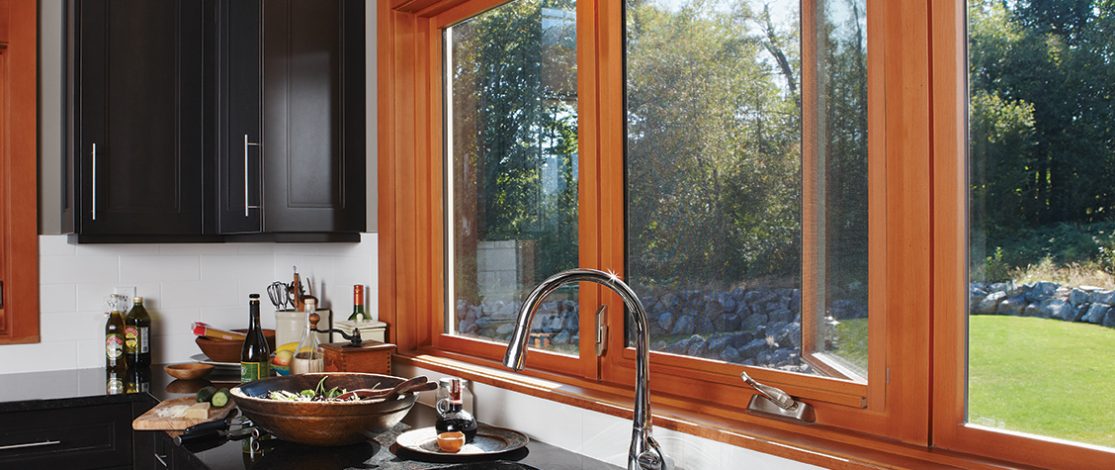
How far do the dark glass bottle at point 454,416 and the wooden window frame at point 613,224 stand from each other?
276 mm

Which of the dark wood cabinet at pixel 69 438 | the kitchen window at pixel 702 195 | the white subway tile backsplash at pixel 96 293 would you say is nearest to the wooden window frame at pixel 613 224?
the kitchen window at pixel 702 195

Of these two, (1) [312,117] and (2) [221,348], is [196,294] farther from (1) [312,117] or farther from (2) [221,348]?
(1) [312,117]

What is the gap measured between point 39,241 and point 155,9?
3.17 ft

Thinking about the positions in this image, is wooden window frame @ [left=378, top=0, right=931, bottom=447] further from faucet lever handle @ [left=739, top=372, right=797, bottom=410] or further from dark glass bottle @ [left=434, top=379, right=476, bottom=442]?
dark glass bottle @ [left=434, top=379, right=476, bottom=442]

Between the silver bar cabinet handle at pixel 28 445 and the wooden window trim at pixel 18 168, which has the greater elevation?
the wooden window trim at pixel 18 168

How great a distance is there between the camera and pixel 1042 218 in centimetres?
136

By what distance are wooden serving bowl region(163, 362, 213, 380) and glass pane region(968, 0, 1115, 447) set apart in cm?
250

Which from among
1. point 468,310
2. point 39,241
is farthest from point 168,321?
point 468,310

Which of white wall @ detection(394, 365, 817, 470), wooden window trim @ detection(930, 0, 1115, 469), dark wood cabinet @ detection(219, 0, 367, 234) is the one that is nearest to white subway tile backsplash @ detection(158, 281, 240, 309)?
dark wood cabinet @ detection(219, 0, 367, 234)

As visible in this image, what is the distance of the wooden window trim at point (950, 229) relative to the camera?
145cm

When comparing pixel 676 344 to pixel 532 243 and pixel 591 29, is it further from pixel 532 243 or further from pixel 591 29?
pixel 591 29

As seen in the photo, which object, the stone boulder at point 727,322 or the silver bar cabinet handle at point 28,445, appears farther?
the silver bar cabinet handle at point 28,445

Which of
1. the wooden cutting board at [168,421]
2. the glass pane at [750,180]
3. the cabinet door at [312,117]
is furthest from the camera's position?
the cabinet door at [312,117]

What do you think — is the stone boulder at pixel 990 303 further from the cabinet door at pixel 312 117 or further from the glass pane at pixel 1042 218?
the cabinet door at pixel 312 117
